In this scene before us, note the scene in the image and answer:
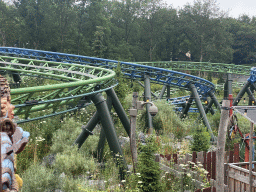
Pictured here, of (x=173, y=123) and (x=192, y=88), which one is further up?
(x=192, y=88)

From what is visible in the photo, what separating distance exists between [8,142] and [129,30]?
36642mm

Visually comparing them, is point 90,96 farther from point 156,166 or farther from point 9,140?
point 9,140

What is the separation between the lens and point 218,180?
479 cm

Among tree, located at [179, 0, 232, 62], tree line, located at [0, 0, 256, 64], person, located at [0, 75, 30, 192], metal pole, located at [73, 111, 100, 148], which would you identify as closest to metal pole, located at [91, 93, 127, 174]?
metal pole, located at [73, 111, 100, 148]

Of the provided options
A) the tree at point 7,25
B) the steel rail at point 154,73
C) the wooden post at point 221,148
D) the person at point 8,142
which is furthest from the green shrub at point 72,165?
the tree at point 7,25

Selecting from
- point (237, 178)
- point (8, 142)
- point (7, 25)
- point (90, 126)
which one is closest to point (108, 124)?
point (90, 126)

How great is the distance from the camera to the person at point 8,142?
1695 mm

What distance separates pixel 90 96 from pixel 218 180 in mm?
3541

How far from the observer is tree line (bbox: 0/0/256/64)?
1125 inches

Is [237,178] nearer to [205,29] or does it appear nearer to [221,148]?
[221,148]

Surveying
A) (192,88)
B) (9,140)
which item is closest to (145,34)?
(192,88)

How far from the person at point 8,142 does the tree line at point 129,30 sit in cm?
2757

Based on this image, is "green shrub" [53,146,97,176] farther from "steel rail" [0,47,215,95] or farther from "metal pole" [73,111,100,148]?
"steel rail" [0,47,215,95]

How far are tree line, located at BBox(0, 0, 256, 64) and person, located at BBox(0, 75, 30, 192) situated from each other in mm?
27572
